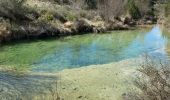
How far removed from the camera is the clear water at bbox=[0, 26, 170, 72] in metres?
20.4

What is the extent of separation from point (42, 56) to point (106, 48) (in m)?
6.18

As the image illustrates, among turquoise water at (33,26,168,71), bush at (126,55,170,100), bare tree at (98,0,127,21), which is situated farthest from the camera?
bare tree at (98,0,127,21)

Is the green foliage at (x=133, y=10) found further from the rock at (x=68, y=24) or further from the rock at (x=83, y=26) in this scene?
the rock at (x=68, y=24)

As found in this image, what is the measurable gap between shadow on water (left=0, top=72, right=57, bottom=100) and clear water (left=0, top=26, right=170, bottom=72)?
8.18 ft

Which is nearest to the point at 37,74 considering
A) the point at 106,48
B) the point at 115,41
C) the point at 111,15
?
the point at 106,48

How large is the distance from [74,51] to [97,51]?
5.22 ft

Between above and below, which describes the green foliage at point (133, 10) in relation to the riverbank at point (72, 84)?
above

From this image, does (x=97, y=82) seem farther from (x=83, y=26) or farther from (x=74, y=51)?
(x=83, y=26)

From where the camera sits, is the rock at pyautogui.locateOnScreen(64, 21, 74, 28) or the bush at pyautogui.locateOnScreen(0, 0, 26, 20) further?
the rock at pyautogui.locateOnScreen(64, 21, 74, 28)

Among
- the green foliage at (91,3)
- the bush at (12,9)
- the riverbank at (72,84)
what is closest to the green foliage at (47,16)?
the bush at (12,9)

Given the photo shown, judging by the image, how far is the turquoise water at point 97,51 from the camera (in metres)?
20.7

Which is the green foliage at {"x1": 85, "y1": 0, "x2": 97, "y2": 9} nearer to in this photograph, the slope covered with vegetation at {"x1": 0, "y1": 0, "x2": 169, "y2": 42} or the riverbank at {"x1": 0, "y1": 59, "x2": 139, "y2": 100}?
the slope covered with vegetation at {"x1": 0, "y1": 0, "x2": 169, "y2": 42}

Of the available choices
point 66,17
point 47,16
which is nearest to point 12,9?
point 47,16

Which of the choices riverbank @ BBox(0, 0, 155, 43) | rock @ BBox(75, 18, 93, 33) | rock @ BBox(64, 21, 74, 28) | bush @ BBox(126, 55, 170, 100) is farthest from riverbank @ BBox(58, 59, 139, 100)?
rock @ BBox(75, 18, 93, 33)
